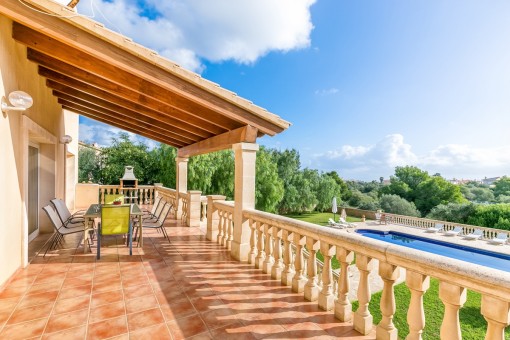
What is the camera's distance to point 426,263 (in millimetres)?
1969

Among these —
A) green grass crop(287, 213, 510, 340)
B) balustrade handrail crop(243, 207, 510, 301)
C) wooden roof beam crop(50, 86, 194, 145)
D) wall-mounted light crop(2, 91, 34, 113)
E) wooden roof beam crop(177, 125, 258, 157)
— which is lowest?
green grass crop(287, 213, 510, 340)

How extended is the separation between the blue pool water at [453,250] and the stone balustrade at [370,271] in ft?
47.2

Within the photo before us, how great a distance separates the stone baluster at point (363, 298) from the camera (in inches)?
104

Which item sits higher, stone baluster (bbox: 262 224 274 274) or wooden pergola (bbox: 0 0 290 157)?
wooden pergola (bbox: 0 0 290 157)

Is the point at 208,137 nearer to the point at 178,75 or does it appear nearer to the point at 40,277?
the point at 178,75

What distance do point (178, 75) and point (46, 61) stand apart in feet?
9.42

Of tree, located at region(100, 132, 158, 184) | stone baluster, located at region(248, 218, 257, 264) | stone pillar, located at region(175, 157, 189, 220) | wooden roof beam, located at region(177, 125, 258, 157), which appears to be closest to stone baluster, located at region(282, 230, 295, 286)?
stone baluster, located at region(248, 218, 257, 264)

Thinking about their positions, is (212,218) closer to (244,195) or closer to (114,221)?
(244,195)

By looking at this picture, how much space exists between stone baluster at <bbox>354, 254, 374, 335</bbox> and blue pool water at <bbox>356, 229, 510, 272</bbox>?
14.6 meters

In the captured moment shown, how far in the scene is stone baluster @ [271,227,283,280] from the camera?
4109 mm

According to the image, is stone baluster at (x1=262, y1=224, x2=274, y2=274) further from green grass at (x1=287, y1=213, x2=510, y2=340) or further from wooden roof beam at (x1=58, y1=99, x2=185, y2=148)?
wooden roof beam at (x1=58, y1=99, x2=185, y2=148)

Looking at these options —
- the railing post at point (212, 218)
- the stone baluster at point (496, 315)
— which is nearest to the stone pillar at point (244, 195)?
the railing post at point (212, 218)

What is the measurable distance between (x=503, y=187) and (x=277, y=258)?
61966 mm

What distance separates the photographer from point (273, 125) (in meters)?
5.06
